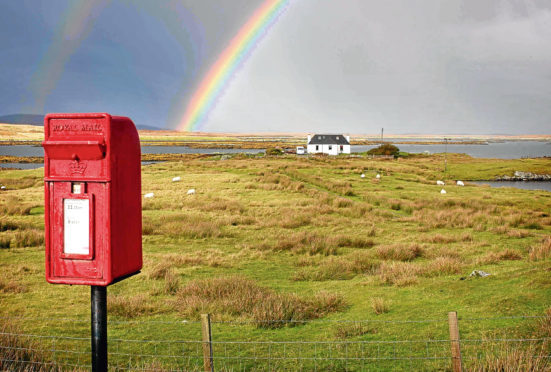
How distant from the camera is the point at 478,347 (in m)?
6.37

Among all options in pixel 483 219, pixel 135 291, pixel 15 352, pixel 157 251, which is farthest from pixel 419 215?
pixel 15 352

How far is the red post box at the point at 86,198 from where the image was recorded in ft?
11.6

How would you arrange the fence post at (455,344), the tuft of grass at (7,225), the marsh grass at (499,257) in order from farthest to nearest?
the tuft of grass at (7,225) → the marsh grass at (499,257) → the fence post at (455,344)

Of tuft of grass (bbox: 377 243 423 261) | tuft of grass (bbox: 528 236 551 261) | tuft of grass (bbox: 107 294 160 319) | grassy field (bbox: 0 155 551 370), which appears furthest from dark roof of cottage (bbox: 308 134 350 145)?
tuft of grass (bbox: 107 294 160 319)

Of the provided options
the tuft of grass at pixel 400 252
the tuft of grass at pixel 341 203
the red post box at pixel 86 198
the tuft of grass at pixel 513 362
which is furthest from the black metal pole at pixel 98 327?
the tuft of grass at pixel 341 203

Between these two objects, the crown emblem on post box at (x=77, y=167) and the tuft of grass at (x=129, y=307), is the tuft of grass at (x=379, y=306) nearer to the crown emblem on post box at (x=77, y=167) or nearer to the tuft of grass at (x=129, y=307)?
the tuft of grass at (x=129, y=307)

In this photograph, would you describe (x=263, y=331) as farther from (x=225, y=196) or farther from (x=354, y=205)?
(x=225, y=196)

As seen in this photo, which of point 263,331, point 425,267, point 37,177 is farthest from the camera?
point 37,177

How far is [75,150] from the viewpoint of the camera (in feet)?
11.7

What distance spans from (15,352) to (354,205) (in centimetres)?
2112

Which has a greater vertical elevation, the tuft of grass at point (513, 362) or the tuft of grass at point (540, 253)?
the tuft of grass at point (513, 362)

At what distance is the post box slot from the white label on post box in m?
0.33

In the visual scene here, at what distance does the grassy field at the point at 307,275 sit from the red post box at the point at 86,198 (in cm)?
260

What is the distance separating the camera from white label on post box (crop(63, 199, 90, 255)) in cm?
359
